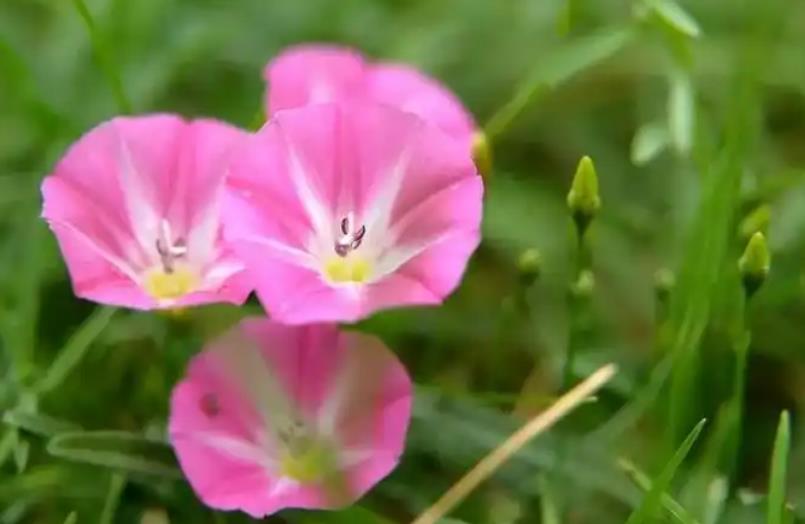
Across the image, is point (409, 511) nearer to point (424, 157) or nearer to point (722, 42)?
point (424, 157)

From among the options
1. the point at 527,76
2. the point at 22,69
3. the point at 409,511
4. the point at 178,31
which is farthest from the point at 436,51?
the point at 409,511

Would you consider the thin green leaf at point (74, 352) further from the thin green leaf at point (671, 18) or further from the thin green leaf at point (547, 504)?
the thin green leaf at point (671, 18)

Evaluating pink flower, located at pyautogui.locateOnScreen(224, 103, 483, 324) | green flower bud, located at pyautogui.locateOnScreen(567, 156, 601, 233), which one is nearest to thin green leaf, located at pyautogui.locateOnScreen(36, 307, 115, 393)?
pink flower, located at pyautogui.locateOnScreen(224, 103, 483, 324)

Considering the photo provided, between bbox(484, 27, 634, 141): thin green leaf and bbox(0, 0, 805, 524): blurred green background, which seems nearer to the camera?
bbox(0, 0, 805, 524): blurred green background

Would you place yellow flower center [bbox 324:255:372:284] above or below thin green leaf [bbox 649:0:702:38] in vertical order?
below

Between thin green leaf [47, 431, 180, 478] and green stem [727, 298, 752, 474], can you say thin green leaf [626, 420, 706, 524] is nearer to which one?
green stem [727, 298, 752, 474]

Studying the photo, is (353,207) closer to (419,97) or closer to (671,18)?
(419,97)

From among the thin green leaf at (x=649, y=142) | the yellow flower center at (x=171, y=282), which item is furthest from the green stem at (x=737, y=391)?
the yellow flower center at (x=171, y=282)

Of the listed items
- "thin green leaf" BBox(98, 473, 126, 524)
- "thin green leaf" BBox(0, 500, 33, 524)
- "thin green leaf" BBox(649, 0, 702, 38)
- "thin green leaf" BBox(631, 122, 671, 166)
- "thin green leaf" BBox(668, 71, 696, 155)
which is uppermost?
"thin green leaf" BBox(649, 0, 702, 38)

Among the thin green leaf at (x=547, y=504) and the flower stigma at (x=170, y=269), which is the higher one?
the flower stigma at (x=170, y=269)
